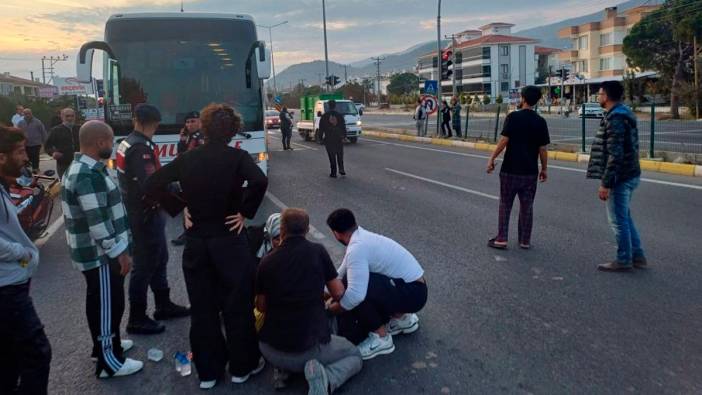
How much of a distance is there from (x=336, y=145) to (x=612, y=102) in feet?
26.7

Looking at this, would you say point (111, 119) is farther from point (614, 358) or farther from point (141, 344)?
point (614, 358)

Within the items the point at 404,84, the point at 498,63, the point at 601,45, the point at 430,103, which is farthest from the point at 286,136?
the point at 404,84

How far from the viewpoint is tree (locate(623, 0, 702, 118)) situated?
3734 cm

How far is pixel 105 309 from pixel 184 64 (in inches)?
259

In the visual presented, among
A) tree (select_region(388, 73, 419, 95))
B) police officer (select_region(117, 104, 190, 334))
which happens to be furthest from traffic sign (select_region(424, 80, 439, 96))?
tree (select_region(388, 73, 419, 95))

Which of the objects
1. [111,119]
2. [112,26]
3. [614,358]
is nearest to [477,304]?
[614,358]

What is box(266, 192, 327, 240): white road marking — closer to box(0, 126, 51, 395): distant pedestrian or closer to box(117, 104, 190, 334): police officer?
box(117, 104, 190, 334): police officer

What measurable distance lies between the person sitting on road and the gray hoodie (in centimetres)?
130

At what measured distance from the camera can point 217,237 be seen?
11.6 ft

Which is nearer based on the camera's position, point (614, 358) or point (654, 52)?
point (614, 358)

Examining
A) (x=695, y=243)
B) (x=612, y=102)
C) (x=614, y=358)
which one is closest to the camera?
(x=614, y=358)

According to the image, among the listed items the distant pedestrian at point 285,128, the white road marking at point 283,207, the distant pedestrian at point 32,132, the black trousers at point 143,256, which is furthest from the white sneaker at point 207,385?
the distant pedestrian at point 285,128

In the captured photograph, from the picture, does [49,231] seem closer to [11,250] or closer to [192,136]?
[192,136]

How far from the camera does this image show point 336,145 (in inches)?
520
